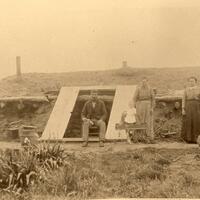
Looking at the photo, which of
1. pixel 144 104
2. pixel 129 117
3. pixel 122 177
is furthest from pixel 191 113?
pixel 122 177

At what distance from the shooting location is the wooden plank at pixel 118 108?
12031 millimetres

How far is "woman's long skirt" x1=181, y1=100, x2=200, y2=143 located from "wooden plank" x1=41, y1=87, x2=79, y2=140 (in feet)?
8.98

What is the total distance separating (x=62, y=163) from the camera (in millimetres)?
8633

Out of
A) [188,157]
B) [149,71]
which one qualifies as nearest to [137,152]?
[188,157]

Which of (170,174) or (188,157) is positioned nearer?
(170,174)

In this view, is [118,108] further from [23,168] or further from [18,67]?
[18,67]

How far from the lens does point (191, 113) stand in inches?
454

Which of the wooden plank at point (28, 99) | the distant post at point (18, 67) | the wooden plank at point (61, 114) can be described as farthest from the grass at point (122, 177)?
the distant post at point (18, 67)

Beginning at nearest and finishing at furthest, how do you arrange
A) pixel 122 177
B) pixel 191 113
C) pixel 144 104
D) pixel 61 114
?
pixel 122 177
pixel 191 113
pixel 144 104
pixel 61 114

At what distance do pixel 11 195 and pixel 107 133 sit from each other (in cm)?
490

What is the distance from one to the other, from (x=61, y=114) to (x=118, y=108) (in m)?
1.36

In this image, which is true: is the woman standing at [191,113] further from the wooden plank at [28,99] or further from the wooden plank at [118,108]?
the wooden plank at [28,99]

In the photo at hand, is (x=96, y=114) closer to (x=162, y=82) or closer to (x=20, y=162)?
(x=20, y=162)

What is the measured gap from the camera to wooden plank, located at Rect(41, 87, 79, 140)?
41.1ft
